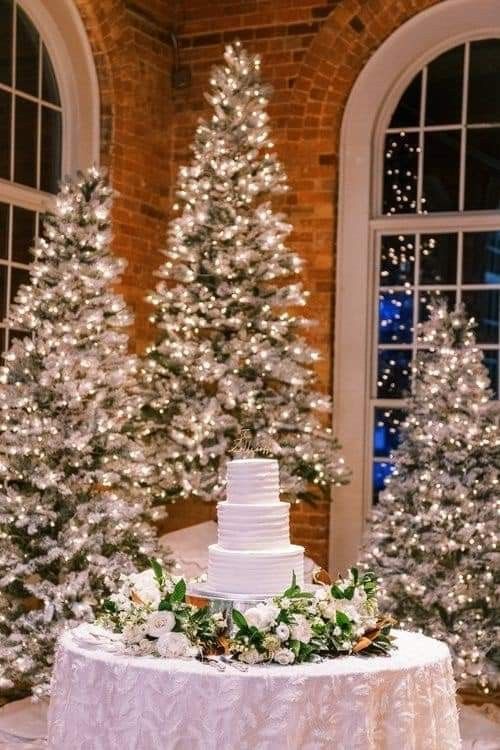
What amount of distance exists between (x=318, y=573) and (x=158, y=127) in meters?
4.89

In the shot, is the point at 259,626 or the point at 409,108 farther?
the point at 409,108

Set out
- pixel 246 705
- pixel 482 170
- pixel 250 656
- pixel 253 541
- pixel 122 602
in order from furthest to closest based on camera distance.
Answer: pixel 482 170 < pixel 253 541 < pixel 122 602 < pixel 250 656 < pixel 246 705

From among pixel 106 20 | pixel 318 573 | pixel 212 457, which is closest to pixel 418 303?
pixel 212 457

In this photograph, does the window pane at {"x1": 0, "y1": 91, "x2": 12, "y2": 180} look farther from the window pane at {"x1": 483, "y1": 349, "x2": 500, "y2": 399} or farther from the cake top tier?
the cake top tier

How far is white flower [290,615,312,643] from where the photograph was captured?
4125mm

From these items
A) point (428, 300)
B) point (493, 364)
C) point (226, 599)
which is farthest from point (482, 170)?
point (226, 599)

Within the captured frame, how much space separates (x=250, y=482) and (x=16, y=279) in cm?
374

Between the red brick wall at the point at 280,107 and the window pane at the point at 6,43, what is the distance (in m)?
0.62

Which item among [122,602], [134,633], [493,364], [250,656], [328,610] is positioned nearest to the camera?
[250,656]

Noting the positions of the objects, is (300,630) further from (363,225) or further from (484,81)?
(484,81)

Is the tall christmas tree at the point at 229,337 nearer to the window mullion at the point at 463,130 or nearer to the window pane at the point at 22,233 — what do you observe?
the window pane at the point at 22,233

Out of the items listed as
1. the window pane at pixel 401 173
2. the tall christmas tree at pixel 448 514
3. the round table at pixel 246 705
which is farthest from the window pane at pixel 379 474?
the round table at pixel 246 705

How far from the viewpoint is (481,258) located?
8656mm

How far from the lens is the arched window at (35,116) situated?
7.98 metres
